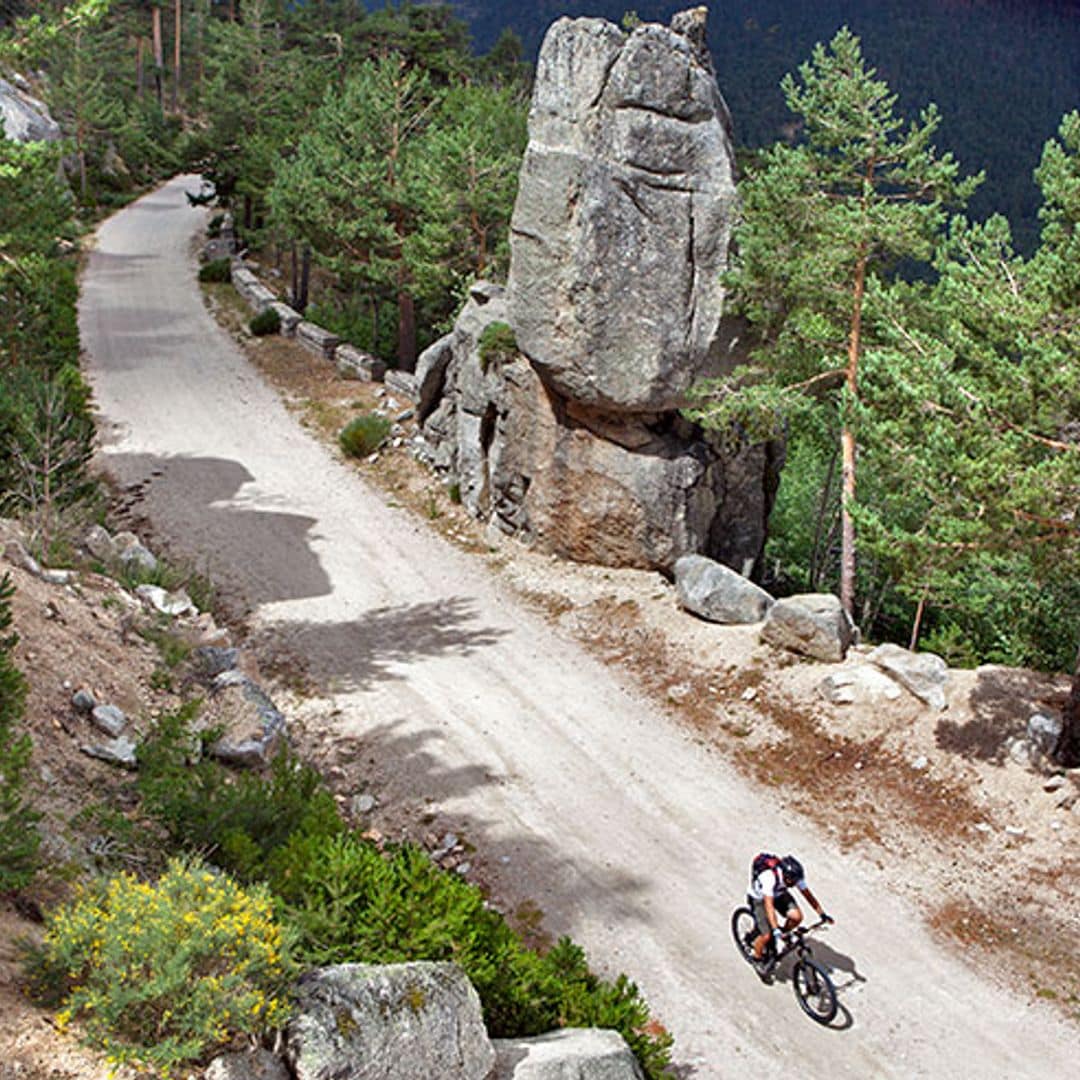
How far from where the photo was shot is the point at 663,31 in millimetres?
18609

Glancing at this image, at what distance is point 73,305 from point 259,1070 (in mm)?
35616

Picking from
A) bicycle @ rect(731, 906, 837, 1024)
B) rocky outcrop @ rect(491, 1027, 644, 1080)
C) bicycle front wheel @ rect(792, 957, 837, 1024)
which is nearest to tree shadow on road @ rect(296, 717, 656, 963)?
bicycle @ rect(731, 906, 837, 1024)

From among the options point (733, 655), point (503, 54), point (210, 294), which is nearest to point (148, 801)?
point (733, 655)

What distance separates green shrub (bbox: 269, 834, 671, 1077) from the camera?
23.8ft

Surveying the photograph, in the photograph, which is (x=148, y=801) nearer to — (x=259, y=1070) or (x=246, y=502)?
(x=259, y=1070)

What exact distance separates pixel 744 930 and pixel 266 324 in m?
29.1

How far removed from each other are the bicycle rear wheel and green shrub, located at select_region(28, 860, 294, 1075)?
644cm

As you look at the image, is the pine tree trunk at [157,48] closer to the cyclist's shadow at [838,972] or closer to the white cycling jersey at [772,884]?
the white cycling jersey at [772,884]

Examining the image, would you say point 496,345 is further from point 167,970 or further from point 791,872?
point 167,970

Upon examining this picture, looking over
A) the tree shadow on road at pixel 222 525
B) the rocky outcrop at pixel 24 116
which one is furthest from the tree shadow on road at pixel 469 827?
the rocky outcrop at pixel 24 116

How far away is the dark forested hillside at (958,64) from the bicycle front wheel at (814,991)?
202 feet

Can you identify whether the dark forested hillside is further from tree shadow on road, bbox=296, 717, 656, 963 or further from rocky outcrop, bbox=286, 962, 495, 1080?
rocky outcrop, bbox=286, 962, 495, 1080

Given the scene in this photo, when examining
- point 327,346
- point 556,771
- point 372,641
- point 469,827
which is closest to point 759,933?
point 469,827

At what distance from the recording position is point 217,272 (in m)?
42.4
